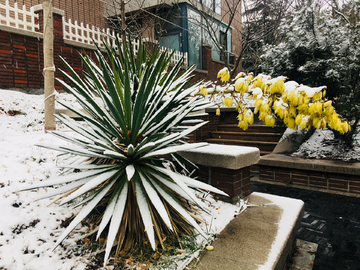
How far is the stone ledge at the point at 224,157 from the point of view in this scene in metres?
2.44

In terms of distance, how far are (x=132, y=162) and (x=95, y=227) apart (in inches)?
24.1

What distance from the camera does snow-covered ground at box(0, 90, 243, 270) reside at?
1565 millimetres

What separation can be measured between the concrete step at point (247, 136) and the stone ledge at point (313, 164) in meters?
1.22

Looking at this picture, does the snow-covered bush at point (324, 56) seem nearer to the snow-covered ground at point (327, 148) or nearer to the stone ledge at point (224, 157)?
the snow-covered ground at point (327, 148)

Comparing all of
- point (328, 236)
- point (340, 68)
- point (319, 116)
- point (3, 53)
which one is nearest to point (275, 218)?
point (328, 236)

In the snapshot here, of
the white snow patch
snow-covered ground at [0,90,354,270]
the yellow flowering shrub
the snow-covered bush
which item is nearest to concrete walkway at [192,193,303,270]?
the white snow patch

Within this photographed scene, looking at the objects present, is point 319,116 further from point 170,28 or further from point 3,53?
point 170,28

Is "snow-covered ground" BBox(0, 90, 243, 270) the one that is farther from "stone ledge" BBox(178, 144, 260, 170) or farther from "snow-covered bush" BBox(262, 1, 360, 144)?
"snow-covered bush" BBox(262, 1, 360, 144)

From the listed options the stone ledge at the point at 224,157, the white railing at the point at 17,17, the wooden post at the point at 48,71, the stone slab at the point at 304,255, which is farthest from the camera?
the white railing at the point at 17,17

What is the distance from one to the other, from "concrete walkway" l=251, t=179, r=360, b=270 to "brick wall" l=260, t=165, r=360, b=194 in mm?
204

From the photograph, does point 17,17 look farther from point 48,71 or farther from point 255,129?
point 255,129

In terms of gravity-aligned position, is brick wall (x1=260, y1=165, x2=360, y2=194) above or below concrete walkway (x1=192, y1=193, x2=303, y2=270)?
below

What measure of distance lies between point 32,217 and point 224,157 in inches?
70.7

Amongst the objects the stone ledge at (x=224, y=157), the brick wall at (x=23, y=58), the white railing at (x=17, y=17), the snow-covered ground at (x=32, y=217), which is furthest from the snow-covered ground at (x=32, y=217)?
the white railing at (x=17, y=17)
